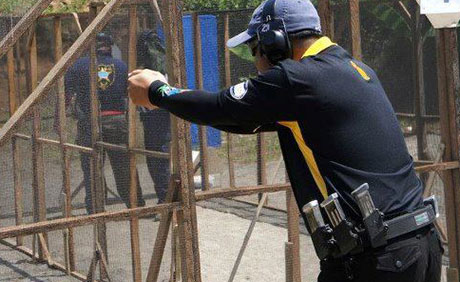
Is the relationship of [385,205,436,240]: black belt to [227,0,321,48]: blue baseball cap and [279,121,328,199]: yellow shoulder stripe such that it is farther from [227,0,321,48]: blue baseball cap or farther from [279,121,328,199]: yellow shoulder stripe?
[227,0,321,48]: blue baseball cap

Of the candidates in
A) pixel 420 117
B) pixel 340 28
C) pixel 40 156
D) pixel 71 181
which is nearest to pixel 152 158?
pixel 71 181

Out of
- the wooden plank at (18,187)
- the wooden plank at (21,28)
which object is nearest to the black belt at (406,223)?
the wooden plank at (21,28)

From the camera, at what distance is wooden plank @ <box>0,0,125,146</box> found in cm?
485

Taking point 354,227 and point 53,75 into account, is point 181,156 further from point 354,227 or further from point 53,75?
point 354,227

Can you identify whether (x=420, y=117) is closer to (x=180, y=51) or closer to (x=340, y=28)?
(x=340, y=28)

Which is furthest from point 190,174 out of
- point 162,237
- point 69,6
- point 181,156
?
point 69,6

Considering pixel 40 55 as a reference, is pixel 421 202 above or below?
below

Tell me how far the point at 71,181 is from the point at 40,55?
5.38m

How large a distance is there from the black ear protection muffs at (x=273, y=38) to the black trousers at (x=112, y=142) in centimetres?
231

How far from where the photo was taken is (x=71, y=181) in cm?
618

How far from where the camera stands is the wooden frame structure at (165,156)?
16.7 ft

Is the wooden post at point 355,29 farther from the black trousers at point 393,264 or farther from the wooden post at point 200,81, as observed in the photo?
the black trousers at point 393,264

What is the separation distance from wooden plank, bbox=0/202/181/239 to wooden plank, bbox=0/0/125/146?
1.56 feet

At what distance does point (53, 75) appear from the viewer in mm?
5062
